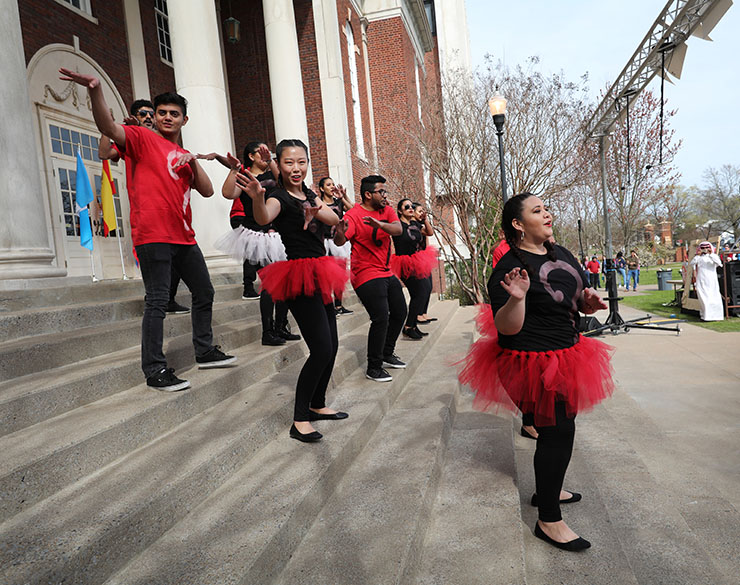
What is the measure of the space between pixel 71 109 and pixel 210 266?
563 cm

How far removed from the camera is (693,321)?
13.4 metres

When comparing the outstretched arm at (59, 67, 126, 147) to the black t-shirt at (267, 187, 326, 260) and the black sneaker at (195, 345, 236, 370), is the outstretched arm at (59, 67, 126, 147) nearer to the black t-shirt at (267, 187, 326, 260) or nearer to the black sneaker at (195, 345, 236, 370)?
the black t-shirt at (267, 187, 326, 260)

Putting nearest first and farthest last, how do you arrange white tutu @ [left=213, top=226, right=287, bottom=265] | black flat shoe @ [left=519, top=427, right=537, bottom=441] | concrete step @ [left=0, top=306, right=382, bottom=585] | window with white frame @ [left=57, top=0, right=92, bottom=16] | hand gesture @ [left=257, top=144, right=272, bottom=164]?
concrete step @ [left=0, top=306, right=382, bottom=585] → hand gesture @ [left=257, top=144, right=272, bottom=164] → black flat shoe @ [left=519, top=427, right=537, bottom=441] → white tutu @ [left=213, top=226, right=287, bottom=265] → window with white frame @ [left=57, top=0, right=92, bottom=16]

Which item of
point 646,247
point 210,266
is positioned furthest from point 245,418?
point 646,247

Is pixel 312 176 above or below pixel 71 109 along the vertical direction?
below

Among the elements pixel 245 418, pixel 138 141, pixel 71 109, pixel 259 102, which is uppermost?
pixel 259 102

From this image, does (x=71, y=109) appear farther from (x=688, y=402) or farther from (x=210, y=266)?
(x=688, y=402)

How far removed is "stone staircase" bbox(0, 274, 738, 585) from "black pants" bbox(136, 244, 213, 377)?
0.76 ft

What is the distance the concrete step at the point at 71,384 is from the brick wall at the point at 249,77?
1161 centimetres

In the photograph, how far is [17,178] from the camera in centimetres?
504

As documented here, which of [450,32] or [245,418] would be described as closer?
[245,418]

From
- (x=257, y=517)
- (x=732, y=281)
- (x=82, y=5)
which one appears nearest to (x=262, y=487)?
(x=257, y=517)

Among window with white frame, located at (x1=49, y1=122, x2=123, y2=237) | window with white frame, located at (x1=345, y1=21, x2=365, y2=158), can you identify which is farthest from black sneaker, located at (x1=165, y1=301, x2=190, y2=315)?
window with white frame, located at (x1=345, y1=21, x2=365, y2=158)

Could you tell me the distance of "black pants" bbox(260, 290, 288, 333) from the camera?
523cm
